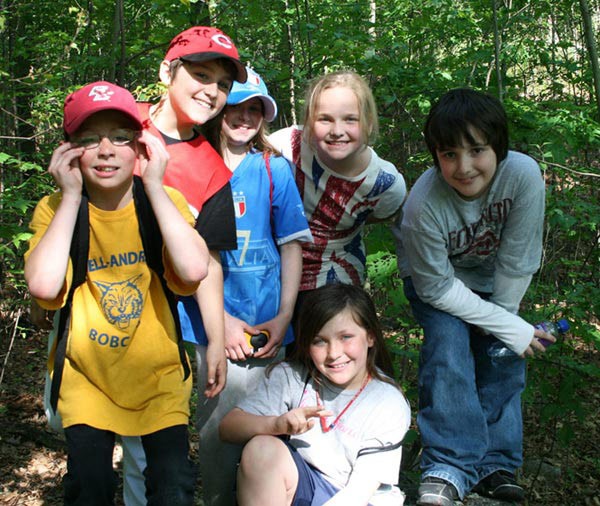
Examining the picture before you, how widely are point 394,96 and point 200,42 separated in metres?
2.03

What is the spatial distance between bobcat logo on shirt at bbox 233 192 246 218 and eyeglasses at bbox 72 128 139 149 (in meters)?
0.68

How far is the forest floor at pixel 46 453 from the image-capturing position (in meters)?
4.98

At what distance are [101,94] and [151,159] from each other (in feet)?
0.89

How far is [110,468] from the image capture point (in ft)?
7.11

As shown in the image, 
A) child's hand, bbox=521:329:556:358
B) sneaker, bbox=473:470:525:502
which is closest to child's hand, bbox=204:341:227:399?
sneaker, bbox=473:470:525:502

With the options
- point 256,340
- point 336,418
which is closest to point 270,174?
point 256,340

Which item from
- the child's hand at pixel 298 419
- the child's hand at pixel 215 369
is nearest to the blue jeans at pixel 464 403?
the child's hand at pixel 298 419

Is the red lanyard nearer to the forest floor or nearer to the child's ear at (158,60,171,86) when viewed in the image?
the child's ear at (158,60,171,86)

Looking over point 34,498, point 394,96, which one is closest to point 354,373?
point 394,96

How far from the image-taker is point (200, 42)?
264cm

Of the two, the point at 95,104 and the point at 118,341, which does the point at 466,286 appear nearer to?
the point at 118,341

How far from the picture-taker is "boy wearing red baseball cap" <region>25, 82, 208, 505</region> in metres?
2.14

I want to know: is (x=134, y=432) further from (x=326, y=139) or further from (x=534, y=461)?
(x=534, y=461)

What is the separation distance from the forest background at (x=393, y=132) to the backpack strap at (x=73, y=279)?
65.6 inches
